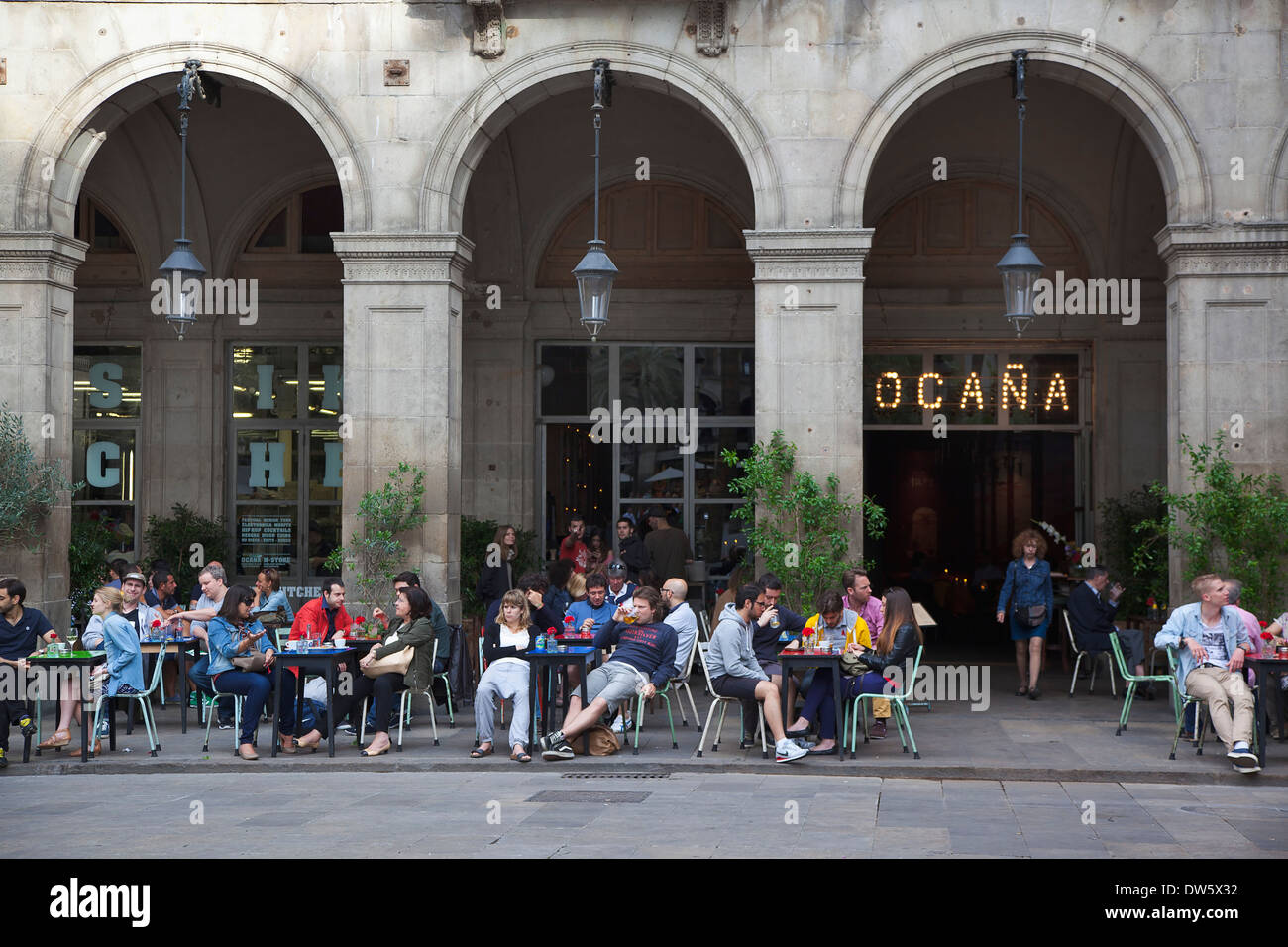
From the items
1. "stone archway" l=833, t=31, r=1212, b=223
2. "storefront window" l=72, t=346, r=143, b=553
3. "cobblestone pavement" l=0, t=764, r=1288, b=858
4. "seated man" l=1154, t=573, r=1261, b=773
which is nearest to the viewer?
"cobblestone pavement" l=0, t=764, r=1288, b=858

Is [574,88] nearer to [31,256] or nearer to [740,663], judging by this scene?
[31,256]

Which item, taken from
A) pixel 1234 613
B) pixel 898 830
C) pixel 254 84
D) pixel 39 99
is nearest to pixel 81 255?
pixel 39 99

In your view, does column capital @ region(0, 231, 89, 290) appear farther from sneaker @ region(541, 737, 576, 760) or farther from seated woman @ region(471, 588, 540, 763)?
sneaker @ region(541, 737, 576, 760)

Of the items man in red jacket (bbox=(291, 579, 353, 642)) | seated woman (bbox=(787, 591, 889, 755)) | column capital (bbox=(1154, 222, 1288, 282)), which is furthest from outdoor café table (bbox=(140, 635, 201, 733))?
column capital (bbox=(1154, 222, 1288, 282))

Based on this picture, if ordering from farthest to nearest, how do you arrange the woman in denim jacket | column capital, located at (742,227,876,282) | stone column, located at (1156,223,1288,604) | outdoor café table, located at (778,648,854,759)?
the woman in denim jacket → column capital, located at (742,227,876,282) → stone column, located at (1156,223,1288,604) → outdoor café table, located at (778,648,854,759)

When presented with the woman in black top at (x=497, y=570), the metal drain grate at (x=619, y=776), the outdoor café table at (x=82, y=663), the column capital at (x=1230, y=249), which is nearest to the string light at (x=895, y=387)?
the woman in black top at (x=497, y=570)

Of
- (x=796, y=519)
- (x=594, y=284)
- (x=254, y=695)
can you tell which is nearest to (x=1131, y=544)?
(x=796, y=519)

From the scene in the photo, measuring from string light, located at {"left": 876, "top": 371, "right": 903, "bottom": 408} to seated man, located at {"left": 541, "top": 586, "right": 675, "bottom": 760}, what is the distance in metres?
7.30

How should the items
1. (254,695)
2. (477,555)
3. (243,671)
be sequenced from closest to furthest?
(254,695) < (243,671) < (477,555)

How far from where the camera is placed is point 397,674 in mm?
11328

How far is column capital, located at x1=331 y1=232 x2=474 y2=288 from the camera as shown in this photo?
43.8 feet

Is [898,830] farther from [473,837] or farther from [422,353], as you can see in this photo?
[422,353]

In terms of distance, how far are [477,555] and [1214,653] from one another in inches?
306

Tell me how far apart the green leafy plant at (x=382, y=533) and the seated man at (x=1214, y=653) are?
6.52 metres
